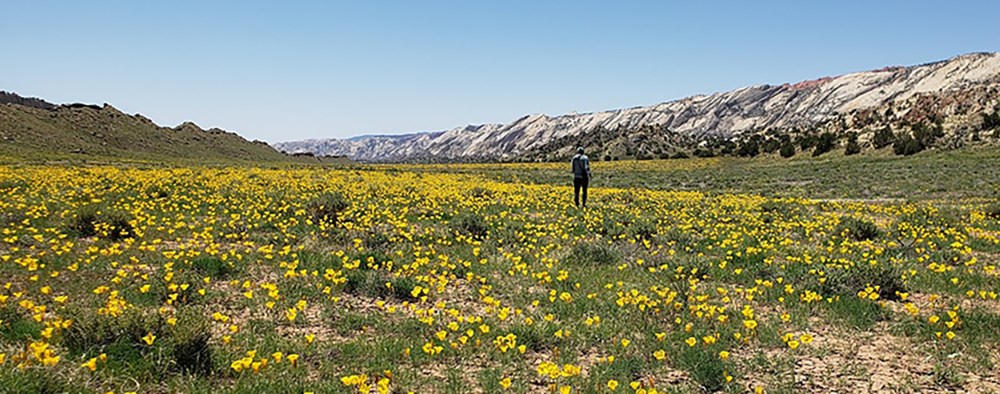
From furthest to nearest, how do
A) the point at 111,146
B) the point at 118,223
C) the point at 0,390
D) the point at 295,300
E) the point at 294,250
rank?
the point at 111,146 < the point at 118,223 < the point at 294,250 < the point at 295,300 < the point at 0,390

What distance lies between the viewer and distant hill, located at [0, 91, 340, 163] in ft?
221

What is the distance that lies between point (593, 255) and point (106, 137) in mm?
101458

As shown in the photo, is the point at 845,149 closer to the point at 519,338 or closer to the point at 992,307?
the point at 992,307

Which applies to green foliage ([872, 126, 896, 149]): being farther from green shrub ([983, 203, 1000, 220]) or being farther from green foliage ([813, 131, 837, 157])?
green shrub ([983, 203, 1000, 220])

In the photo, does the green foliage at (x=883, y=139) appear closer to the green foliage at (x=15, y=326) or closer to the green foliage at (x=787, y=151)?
the green foliage at (x=787, y=151)

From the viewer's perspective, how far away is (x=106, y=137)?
87.4 metres

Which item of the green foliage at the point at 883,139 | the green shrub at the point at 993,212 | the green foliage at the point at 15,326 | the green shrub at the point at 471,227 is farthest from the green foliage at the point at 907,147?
the green foliage at the point at 15,326

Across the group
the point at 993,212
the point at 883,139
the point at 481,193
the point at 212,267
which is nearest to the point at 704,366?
the point at 212,267

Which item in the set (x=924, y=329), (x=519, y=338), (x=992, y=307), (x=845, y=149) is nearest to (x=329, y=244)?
(x=519, y=338)

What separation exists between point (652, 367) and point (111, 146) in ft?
329

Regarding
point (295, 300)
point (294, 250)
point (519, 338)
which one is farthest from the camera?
point (294, 250)

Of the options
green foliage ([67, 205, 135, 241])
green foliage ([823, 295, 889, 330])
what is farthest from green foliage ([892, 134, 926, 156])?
green foliage ([67, 205, 135, 241])

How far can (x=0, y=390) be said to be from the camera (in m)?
3.30

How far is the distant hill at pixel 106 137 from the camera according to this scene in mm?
67388
